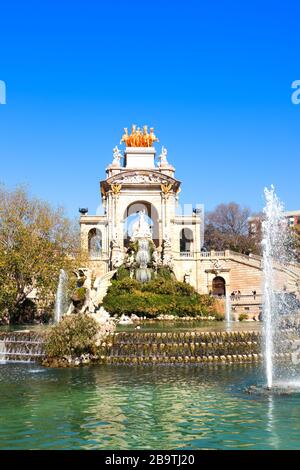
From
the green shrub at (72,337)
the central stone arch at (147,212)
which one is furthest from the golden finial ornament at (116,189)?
the green shrub at (72,337)

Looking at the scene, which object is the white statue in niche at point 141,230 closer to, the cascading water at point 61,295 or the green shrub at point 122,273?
the green shrub at point 122,273

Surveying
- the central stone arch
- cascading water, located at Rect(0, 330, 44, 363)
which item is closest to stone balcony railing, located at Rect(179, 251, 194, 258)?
the central stone arch

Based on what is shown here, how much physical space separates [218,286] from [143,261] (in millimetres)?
12172

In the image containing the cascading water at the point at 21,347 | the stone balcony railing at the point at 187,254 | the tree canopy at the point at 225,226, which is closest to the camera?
the cascading water at the point at 21,347

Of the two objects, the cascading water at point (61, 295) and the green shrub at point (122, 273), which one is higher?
the green shrub at point (122, 273)

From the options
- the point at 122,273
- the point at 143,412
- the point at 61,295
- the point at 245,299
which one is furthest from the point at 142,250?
the point at 143,412

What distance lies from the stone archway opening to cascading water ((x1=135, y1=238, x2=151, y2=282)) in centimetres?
1111

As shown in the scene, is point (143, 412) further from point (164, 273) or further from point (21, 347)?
point (164, 273)

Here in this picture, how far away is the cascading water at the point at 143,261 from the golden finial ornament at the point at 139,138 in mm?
19173

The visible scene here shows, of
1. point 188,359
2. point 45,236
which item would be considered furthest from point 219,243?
point 188,359

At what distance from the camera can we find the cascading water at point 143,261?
43.8m

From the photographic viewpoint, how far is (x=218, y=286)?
54.4 m

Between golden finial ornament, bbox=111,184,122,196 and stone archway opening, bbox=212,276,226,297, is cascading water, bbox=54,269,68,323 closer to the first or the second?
golden finial ornament, bbox=111,184,122,196

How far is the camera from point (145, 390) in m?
13.9
